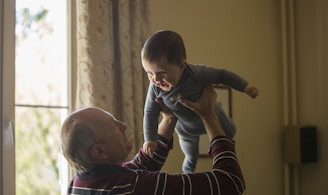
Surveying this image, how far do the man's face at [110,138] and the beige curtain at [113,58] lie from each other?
1088mm

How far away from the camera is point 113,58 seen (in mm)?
2451

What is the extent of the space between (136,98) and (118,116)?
141mm

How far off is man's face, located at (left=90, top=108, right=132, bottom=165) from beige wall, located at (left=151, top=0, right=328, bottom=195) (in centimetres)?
184

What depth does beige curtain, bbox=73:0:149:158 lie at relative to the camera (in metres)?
2.36

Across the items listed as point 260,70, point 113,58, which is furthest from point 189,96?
point 260,70

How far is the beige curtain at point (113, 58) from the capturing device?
92.9 inches

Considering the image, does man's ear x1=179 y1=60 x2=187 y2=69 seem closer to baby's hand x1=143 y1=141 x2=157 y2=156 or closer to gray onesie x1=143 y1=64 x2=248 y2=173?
gray onesie x1=143 y1=64 x2=248 y2=173

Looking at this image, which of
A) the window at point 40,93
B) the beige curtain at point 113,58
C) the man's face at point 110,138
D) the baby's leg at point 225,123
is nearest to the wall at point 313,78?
the beige curtain at point 113,58

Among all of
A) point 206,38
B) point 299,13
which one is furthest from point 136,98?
point 299,13

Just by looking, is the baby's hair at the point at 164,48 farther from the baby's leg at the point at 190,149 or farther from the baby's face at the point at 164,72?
the baby's leg at the point at 190,149

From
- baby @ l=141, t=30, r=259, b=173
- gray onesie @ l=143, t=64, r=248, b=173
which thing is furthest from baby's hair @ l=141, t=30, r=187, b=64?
gray onesie @ l=143, t=64, r=248, b=173

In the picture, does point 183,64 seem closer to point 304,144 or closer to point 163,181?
point 163,181

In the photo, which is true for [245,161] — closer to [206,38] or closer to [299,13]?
[206,38]

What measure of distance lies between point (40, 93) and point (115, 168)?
141cm
